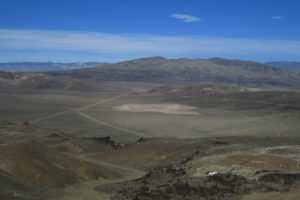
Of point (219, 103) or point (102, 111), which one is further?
point (219, 103)

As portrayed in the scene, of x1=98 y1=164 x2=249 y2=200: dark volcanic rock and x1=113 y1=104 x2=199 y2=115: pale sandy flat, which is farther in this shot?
x1=113 y1=104 x2=199 y2=115: pale sandy flat

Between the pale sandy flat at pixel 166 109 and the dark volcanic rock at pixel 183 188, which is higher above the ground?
the dark volcanic rock at pixel 183 188

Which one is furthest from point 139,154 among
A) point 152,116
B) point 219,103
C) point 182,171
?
point 219,103

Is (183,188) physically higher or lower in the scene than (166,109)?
higher

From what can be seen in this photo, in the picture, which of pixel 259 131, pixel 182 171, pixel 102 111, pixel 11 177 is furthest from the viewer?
pixel 102 111

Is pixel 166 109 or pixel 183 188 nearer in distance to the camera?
pixel 183 188

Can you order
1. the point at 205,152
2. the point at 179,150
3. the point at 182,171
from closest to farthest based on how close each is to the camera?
the point at 182,171, the point at 205,152, the point at 179,150

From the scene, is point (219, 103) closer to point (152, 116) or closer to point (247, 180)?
point (152, 116)

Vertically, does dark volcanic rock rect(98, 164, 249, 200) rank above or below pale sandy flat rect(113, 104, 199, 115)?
above

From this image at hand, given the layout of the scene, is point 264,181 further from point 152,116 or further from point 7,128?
point 152,116

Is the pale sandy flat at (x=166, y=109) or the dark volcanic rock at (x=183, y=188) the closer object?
the dark volcanic rock at (x=183, y=188)
